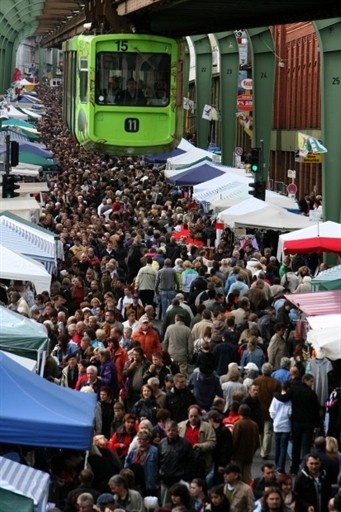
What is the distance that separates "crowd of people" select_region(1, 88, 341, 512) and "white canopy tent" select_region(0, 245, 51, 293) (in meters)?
0.30

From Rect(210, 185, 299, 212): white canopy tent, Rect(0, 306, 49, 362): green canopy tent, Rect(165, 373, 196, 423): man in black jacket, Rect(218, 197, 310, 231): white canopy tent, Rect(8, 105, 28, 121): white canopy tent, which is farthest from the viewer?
Rect(8, 105, 28, 121): white canopy tent

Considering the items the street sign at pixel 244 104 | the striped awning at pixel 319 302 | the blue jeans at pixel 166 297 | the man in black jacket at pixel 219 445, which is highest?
the street sign at pixel 244 104

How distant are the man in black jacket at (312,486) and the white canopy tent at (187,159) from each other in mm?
36916

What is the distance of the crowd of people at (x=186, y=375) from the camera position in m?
14.0

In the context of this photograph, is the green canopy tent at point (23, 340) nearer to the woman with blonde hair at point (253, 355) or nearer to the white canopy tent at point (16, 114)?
the woman with blonde hair at point (253, 355)

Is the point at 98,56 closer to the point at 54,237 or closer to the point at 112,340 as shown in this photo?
the point at 54,237

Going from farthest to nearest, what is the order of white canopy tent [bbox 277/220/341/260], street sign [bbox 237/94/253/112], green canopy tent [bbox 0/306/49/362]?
street sign [bbox 237/94/253/112] < white canopy tent [bbox 277/220/341/260] < green canopy tent [bbox 0/306/49/362]

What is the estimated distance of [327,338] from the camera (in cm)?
1725

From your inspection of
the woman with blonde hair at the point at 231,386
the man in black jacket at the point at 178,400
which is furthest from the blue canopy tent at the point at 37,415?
the woman with blonde hair at the point at 231,386

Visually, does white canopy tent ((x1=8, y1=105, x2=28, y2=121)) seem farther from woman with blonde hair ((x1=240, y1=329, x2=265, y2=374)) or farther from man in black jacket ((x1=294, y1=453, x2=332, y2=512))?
man in black jacket ((x1=294, y1=453, x2=332, y2=512))

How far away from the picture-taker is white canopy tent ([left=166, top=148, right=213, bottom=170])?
51.5 meters

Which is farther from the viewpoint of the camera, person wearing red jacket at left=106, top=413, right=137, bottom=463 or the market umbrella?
the market umbrella

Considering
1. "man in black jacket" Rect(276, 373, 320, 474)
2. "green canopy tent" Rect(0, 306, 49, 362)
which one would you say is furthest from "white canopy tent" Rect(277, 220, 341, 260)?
"man in black jacket" Rect(276, 373, 320, 474)

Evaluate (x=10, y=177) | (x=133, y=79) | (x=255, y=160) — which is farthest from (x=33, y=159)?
(x=133, y=79)
